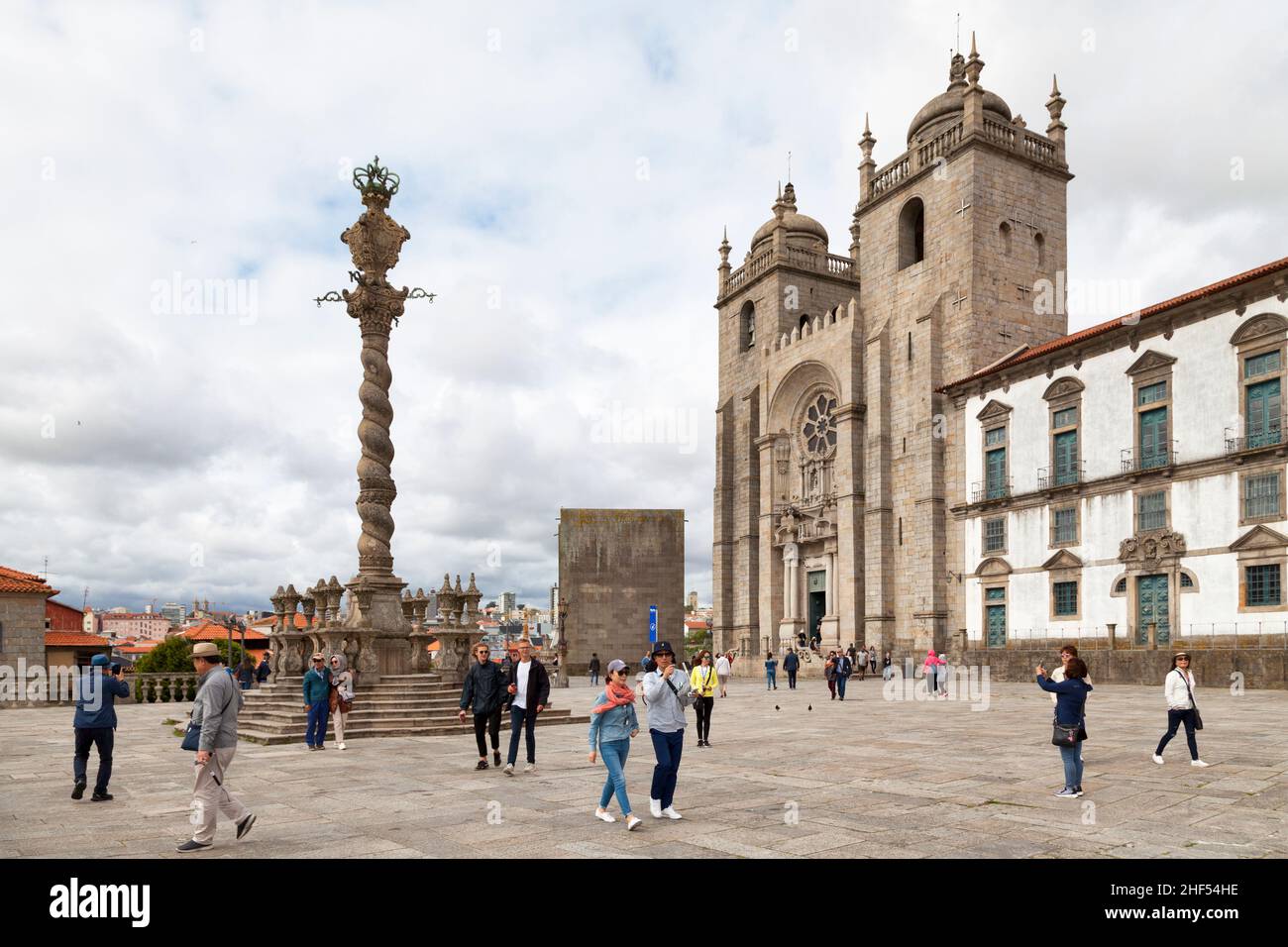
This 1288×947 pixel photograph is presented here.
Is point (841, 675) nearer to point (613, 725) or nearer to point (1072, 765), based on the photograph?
point (1072, 765)

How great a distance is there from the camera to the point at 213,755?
26.0 feet

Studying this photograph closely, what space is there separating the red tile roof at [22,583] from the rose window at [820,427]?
33.1 meters

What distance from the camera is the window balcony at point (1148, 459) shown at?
31000 millimetres

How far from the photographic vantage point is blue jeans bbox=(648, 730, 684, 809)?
8.96m

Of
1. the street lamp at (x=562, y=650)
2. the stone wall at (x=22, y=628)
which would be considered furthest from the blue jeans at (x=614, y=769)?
the stone wall at (x=22, y=628)

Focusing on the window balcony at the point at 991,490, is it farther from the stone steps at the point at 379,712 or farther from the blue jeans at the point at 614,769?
the blue jeans at the point at 614,769

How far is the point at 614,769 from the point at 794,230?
50.2 meters

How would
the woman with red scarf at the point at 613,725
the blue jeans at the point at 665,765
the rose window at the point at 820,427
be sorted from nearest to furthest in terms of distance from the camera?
the woman with red scarf at the point at 613,725 < the blue jeans at the point at 665,765 < the rose window at the point at 820,427

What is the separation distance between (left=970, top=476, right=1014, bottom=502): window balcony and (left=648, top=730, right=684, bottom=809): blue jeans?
31.0 metres

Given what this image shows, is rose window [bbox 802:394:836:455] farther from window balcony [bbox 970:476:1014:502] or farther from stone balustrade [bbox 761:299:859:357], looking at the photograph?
window balcony [bbox 970:476:1014:502]

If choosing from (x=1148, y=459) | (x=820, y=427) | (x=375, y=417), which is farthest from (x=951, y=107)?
(x=375, y=417)

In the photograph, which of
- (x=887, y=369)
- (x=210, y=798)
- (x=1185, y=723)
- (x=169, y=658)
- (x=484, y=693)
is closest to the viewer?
(x=210, y=798)

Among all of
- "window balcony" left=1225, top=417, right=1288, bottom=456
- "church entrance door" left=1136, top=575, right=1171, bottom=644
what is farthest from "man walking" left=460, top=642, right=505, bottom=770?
"church entrance door" left=1136, top=575, right=1171, bottom=644

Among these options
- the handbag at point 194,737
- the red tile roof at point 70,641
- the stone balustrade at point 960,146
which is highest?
the stone balustrade at point 960,146
